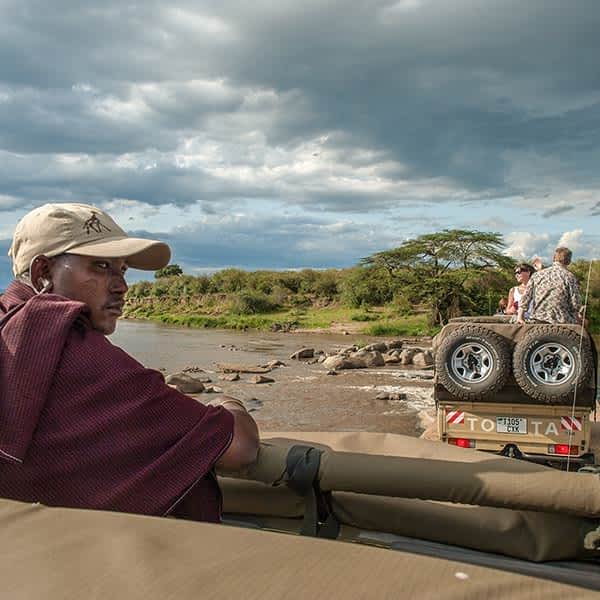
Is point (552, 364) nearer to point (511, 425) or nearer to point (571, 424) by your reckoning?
point (571, 424)

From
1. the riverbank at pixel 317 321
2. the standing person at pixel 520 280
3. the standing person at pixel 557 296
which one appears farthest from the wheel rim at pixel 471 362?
the riverbank at pixel 317 321

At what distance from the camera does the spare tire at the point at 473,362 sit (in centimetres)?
634

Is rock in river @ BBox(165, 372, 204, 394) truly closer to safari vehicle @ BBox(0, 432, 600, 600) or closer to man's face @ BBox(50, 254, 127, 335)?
safari vehicle @ BBox(0, 432, 600, 600)

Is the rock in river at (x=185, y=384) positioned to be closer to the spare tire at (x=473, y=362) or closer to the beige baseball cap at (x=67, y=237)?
the spare tire at (x=473, y=362)

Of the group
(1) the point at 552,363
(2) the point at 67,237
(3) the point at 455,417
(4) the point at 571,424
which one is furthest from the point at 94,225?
(4) the point at 571,424

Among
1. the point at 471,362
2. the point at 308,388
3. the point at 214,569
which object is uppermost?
the point at 214,569

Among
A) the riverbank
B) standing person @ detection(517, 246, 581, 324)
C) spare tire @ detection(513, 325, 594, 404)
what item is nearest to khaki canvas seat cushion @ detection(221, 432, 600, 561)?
spare tire @ detection(513, 325, 594, 404)

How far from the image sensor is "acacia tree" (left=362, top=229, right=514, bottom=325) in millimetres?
32438

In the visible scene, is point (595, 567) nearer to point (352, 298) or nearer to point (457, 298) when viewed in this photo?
point (457, 298)

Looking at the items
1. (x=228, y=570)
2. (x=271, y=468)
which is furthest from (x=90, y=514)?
(x=271, y=468)

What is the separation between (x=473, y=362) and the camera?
6469 millimetres

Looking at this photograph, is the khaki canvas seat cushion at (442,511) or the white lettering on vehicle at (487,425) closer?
the khaki canvas seat cushion at (442,511)

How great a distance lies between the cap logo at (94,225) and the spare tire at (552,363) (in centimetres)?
488

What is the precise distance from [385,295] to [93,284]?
3539 centimetres
